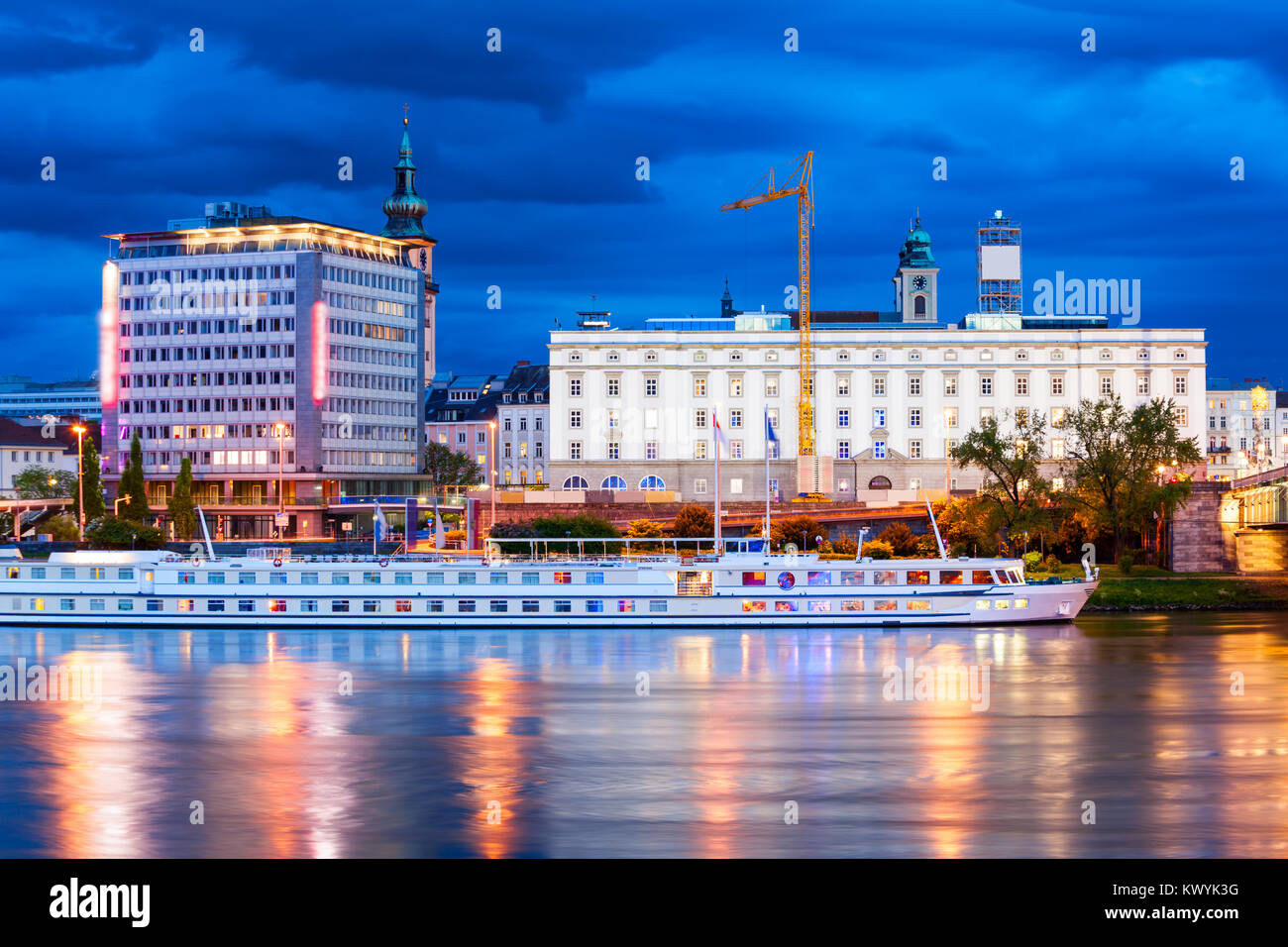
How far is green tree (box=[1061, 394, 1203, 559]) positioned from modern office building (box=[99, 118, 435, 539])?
82.9 metres

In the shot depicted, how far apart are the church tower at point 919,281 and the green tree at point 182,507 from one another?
81141 millimetres

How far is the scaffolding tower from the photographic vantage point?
7042 inches

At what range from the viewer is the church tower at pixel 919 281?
589ft

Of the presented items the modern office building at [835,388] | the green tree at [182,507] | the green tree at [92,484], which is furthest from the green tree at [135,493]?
the modern office building at [835,388]

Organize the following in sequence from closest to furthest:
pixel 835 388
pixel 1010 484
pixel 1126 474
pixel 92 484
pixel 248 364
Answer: pixel 1126 474 → pixel 1010 484 → pixel 92 484 → pixel 835 388 → pixel 248 364

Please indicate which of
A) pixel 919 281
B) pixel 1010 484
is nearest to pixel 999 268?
pixel 919 281

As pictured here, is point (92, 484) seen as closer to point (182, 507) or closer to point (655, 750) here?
point (182, 507)

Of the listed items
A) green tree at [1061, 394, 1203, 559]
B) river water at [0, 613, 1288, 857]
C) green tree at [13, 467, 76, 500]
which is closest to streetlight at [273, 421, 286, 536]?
green tree at [13, 467, 76, 500]

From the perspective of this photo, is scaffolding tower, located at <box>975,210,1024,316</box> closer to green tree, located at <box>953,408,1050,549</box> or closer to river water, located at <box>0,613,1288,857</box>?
green tree, located at <box>953,408,1050,549</box>

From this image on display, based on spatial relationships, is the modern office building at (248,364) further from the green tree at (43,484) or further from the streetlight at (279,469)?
the green tree at (43,484)

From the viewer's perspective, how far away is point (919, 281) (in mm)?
180750

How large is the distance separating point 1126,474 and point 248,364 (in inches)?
3829
